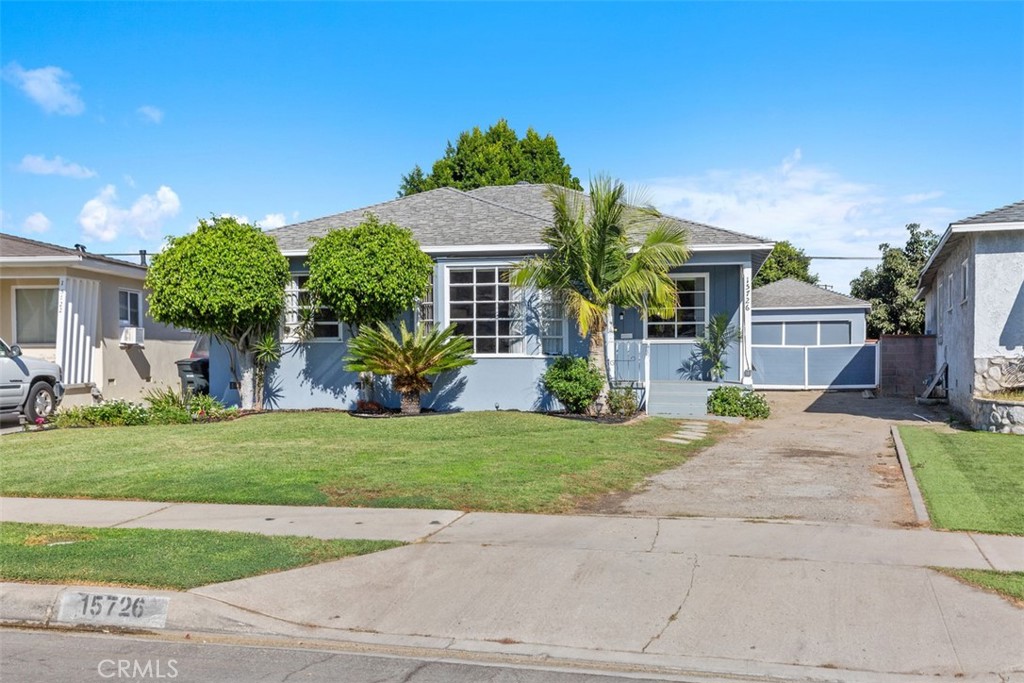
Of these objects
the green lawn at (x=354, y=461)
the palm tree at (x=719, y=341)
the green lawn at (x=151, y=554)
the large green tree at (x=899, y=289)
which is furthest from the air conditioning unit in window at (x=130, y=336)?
the large green tree at (x=899, y=289)

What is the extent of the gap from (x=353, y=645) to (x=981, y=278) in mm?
13376

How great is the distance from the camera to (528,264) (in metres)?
15.8

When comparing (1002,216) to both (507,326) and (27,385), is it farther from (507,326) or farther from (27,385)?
(27,385)

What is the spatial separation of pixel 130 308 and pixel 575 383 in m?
12.0

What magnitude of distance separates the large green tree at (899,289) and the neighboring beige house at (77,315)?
25.5 metres

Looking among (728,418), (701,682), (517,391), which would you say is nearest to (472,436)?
(517,391)

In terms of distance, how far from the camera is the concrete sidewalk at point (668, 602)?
5258 mm

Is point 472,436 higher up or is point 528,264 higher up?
point 528,264

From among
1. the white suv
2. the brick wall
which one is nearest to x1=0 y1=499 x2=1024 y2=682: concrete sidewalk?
the white suv

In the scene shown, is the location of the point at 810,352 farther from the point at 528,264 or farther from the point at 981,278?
the point at 528,264

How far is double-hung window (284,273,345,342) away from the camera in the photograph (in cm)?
1764

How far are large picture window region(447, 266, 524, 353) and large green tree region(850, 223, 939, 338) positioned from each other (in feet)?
67.2

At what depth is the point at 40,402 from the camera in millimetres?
16734

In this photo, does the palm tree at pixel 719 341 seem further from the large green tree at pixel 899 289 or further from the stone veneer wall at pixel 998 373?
the large green tree at pixel 899 289
